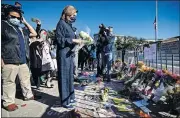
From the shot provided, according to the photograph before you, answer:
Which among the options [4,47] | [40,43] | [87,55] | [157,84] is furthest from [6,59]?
[87,55]

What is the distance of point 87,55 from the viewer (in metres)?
11.8

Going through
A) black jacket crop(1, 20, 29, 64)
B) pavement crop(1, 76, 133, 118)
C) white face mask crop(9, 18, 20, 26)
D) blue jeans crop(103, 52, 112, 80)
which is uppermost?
white face mask crop(9, 18, 20, 26)

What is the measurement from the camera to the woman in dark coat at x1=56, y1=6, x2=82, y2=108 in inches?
174

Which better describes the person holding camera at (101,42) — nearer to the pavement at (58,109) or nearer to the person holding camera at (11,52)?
the pavement at (58,109)

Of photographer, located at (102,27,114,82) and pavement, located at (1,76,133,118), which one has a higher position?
photographer, located at (102,27,114,82)

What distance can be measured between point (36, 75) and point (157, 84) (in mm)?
3454

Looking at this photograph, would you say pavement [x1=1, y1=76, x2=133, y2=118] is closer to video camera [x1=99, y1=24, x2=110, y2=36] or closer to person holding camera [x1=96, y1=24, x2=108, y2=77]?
person holding camera [x1=96, y1=24, x2=108, y2=77]

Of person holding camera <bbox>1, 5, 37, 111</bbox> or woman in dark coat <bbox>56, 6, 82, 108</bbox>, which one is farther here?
person holding camera <bbox>1, 5, 37, 111</bbox>

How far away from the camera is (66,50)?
4.55m

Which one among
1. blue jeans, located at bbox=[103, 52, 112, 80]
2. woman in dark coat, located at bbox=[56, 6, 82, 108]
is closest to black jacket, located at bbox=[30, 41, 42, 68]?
woman in dark coat, located at bbox=[56, 6, 82, 108]

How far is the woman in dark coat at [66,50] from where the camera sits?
4422 mm

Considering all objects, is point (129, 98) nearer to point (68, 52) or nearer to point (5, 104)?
point (68, 52)

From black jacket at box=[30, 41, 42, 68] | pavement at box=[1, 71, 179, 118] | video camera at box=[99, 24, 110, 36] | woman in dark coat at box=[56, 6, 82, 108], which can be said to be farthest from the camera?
video camera at box=[99, 24, 110, 36]

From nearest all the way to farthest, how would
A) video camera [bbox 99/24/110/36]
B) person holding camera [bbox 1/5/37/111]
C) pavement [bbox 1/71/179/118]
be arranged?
pavement [bbox 1/71/179/118] < person holding camera [bbox 1/5/37/111] < video camera [bbox 99/24/110/36]
